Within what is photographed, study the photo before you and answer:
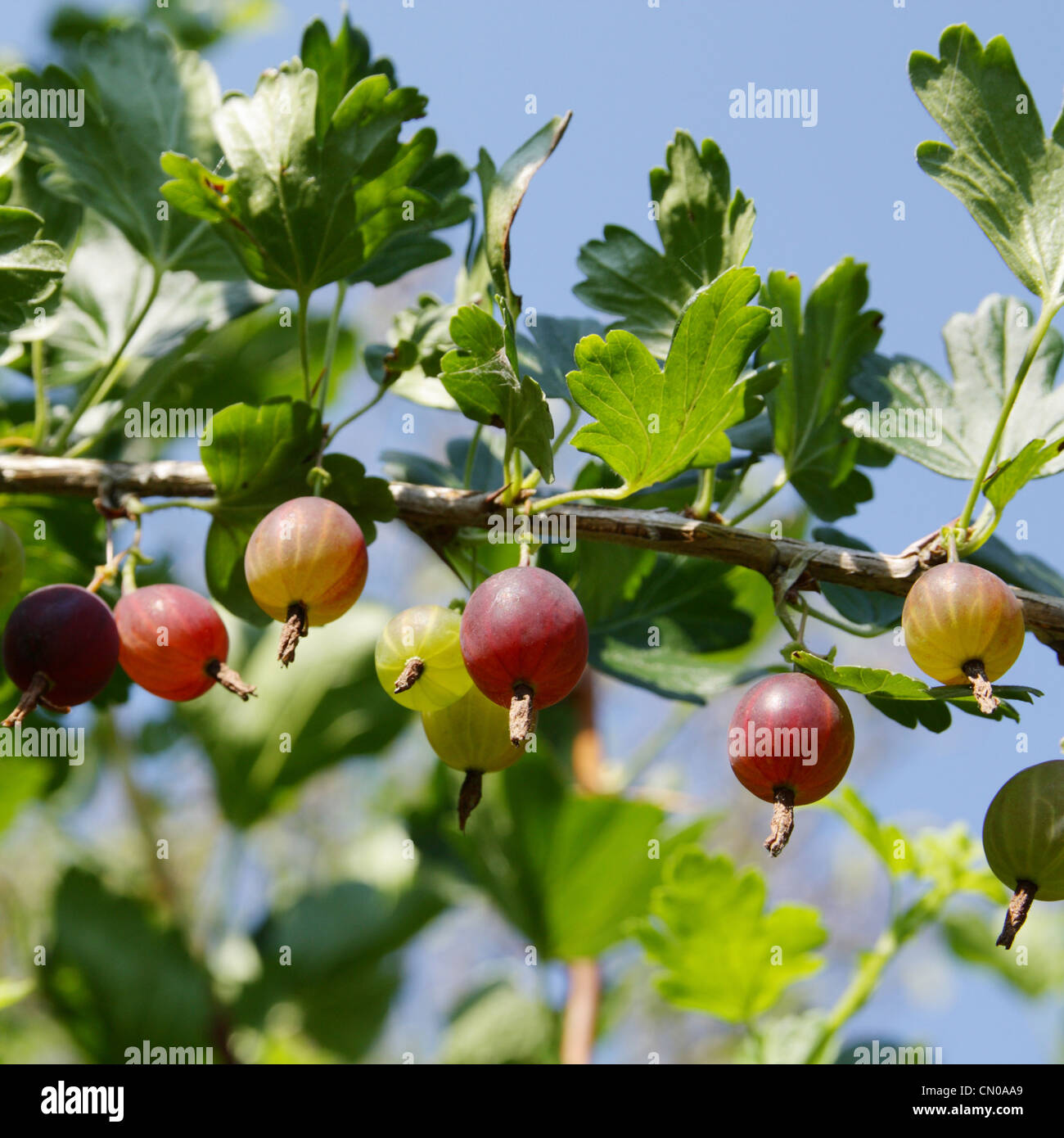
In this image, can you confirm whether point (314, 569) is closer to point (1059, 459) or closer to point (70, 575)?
point (70, 575)

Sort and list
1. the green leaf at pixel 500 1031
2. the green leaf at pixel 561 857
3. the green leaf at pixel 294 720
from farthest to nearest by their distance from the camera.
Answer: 1. the green leaf at pixel 294 720
2. the green leaf at pixel 500 1031
3. the green leaf at pixel 561 857

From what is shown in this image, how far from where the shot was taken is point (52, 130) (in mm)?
1440

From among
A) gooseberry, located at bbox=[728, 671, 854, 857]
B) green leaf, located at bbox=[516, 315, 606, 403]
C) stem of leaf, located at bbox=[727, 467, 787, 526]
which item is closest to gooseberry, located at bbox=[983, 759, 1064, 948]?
gooseberry, located at bbox=[728, 671, 854, 857]

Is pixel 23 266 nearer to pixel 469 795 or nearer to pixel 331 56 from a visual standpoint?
pixel 331 56

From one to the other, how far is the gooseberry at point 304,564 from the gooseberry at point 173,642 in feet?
0.27

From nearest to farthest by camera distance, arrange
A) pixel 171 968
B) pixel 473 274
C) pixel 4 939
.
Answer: pixel 473 274
pixel 171 968
pixel 4 939

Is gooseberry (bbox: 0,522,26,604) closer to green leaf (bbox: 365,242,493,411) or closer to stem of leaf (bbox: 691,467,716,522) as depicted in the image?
green leaf (bbox: 365,242,493,411)

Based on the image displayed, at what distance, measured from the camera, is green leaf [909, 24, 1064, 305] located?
108 centimetres

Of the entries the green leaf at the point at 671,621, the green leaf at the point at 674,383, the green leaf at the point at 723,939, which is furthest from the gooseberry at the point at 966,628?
the green leaf at the point at 723,939

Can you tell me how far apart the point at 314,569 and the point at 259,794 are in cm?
177

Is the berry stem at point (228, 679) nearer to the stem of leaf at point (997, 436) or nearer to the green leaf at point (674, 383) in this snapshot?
the green leaf at point (674, 383)

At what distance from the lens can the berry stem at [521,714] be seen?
89cm

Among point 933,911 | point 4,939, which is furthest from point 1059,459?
point 4,939

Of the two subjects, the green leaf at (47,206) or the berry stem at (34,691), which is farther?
the green leaf at (47,206)
